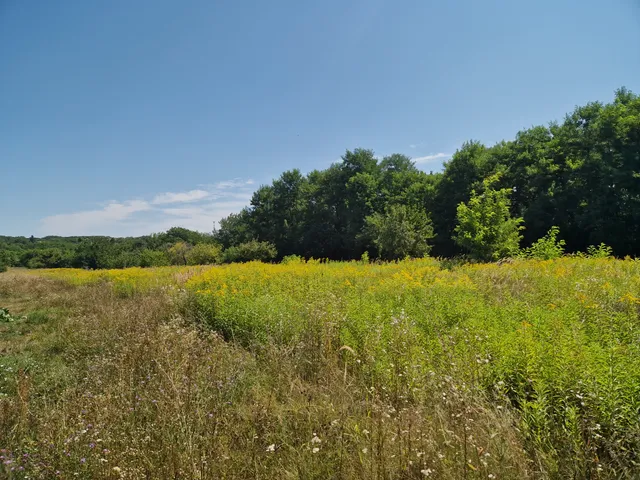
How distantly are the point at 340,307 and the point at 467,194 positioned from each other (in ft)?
84.4

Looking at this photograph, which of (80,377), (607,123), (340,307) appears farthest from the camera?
(607,123)

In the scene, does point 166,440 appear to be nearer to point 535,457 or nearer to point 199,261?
point 535,457

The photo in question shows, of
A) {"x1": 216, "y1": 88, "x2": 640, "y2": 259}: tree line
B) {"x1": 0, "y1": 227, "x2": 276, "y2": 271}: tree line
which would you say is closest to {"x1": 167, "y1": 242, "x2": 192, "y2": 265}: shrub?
{"x1": 0, "y1": 227, "x2": 276, "y2": 271}: tree line

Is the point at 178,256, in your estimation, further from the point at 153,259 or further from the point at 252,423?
the point at 252,423

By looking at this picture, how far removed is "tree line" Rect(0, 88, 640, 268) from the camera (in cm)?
1750

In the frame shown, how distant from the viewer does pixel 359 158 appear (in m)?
36.9

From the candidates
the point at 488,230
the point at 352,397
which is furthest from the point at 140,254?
the point at 352,397

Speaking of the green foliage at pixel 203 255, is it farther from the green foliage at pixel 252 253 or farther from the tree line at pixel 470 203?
the green foliage at pixel 252 253

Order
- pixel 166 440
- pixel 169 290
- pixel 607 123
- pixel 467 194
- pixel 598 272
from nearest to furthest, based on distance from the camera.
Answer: pixel 166 440 < pixel 598 272 < pixel 169 290 < pixel 607 123 < pixel 467 194

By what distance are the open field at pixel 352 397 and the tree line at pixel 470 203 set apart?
9.67 metres

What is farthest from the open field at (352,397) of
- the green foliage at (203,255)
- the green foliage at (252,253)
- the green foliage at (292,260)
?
the green foliage at (203,255)

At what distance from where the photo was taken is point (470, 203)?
43.3 ft

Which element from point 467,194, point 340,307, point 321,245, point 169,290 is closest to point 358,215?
point 321,245

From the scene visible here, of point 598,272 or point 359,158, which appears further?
point 359,158
